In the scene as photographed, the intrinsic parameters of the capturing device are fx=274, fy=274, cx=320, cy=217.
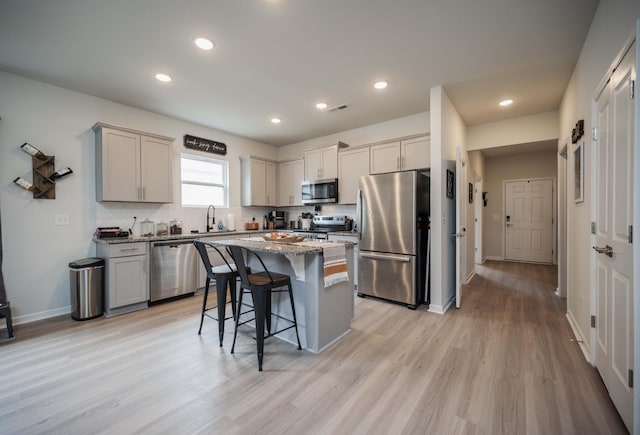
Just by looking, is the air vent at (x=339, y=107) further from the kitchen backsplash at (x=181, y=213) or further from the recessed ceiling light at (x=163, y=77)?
the recessed ceiling light at (x=163, y=77)

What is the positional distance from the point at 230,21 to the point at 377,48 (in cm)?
131

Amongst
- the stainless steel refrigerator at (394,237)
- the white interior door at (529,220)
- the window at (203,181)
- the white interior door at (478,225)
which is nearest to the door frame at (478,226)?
the white interior door at (478,225)

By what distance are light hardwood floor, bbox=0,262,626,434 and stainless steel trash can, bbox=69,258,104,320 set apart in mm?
176

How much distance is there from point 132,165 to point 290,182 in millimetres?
2695

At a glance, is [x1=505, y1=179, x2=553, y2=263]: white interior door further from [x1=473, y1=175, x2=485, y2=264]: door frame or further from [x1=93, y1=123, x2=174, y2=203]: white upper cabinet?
[x1=93, y1=123, x2=174, y2=203]: white upper cabinet

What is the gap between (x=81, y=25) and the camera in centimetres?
224

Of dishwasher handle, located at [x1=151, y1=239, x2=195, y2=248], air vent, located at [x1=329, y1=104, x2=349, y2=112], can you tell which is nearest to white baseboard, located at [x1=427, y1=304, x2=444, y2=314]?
air vent, located at [x1=329, y1=104, x2=349, y2=112]

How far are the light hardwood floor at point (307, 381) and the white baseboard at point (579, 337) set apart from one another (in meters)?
0.05

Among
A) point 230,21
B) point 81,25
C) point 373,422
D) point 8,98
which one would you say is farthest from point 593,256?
point 8,98

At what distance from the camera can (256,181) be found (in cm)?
530

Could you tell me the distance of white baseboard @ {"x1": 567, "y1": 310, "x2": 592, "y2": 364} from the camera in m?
2.26

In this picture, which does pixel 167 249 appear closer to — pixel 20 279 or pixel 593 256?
pixel 20 279

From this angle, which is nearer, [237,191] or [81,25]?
[81,25]

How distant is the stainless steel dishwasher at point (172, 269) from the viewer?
11.8 ft
